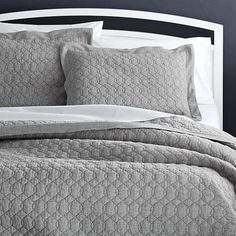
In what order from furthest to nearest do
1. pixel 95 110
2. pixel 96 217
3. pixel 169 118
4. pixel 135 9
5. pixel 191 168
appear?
pixel 135 9 → pixel 95 110 → pixel 169 118 → pixel 191 168 → pixel 96 217

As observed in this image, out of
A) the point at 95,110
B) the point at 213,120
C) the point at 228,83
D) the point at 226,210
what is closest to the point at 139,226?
the point at 226,210

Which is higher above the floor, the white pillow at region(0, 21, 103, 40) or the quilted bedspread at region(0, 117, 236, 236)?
the white pillow at region(0, 21, 103, 40)

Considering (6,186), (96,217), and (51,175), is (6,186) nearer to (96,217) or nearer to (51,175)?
(51,175)

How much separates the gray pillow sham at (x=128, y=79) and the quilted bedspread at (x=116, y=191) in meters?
0.88

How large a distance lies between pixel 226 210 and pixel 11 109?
4.24ft

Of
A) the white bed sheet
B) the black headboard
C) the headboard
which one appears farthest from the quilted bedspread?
the black headboard

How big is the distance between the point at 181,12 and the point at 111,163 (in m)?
2.04

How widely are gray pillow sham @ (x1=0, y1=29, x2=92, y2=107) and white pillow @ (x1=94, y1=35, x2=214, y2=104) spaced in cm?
35

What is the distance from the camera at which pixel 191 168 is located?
200cm

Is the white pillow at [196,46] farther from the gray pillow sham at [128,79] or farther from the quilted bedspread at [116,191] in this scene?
the quilted bedspread at [116,191]

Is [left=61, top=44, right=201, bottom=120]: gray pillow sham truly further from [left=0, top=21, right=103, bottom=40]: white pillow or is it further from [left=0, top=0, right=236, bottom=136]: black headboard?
[left=0, top=0, right=236, bottom=136]: black headboard

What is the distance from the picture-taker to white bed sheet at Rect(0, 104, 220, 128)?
8.61 feet

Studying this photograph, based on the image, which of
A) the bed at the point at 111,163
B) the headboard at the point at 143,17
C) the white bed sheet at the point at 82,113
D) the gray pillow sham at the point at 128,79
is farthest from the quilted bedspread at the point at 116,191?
the headboard at the point at 143,17

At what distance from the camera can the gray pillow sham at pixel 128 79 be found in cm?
301
